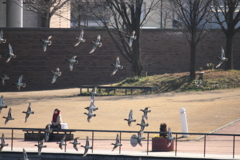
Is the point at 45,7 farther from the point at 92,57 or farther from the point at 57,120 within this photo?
the point at 57,120

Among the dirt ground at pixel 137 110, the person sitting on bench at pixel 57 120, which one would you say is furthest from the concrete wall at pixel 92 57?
the person sitting on bench at pixel 57 120

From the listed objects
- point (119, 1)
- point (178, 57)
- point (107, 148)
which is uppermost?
point (119, 1)

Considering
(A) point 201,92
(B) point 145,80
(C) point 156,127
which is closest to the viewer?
(C) point 156,127

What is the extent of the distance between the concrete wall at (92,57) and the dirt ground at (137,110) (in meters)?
8.64

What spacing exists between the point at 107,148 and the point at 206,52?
80.6 ft

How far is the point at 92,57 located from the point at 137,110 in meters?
15.7

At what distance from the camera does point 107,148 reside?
1528cm

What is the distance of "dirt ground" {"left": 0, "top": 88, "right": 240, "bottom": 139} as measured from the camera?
764 inches

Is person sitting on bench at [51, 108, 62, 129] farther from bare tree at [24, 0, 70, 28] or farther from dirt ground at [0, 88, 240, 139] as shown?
bare tree at [24, 0, 70, 28]

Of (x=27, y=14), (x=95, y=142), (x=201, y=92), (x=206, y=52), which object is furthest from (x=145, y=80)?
(x=27, y=14)

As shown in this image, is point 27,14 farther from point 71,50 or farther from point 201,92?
point 201,92

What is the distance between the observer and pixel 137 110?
23.1 meters

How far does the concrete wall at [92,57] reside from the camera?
124ft

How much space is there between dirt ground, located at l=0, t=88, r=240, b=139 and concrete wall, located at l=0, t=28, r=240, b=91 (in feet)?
28.3
